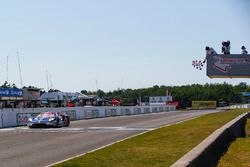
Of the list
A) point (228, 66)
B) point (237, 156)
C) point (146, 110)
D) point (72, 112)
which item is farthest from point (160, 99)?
point (237, 156)

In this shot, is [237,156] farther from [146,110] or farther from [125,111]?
[146,110]

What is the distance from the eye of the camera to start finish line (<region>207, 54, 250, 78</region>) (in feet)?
117

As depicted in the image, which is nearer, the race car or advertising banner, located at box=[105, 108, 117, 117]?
the race car

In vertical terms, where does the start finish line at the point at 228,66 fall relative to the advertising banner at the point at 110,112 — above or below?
above

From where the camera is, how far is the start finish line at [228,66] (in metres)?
35.7

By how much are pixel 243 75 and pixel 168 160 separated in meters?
29.1

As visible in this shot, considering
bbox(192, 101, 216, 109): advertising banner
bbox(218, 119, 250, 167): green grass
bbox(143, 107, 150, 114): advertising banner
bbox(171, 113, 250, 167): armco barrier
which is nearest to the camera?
bbox(171, 113, 250, 167): armco barrier

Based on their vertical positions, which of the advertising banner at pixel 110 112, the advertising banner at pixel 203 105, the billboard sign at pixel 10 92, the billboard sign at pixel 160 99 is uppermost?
the billboard sign at pixel 10 92

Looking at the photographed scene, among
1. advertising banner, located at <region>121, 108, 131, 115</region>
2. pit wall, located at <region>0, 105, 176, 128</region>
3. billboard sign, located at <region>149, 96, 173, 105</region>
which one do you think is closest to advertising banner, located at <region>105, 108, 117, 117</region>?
pit wall, located at <region>0, 105, 176, 128</region>

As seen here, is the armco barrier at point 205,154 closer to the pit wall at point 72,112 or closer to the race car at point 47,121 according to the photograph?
the race car at point 47,121

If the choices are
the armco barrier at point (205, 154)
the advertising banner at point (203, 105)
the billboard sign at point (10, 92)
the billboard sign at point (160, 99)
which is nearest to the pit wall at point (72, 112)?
the billboard sign at point (10, 92)

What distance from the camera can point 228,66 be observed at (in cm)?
3703

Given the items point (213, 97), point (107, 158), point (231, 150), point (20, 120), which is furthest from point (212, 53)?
point (213, 97)

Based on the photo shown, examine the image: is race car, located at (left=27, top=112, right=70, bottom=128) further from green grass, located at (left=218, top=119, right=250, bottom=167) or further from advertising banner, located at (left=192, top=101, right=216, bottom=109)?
advertising banner, located at (left=192, top=101, right=216, bottom=109)
